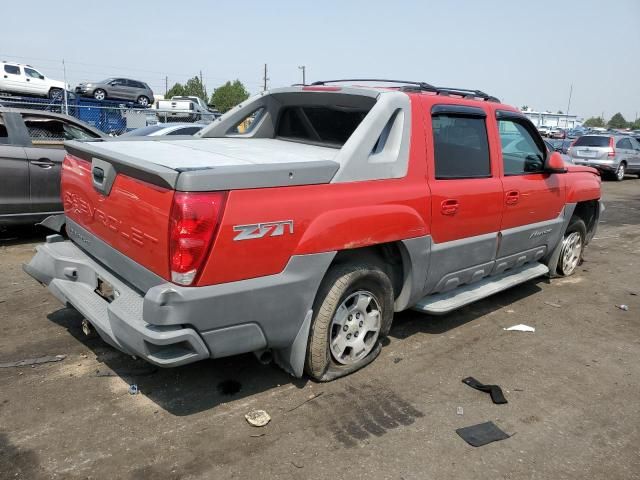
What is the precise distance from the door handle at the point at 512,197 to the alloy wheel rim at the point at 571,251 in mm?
1754

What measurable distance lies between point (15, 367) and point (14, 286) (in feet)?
6.42

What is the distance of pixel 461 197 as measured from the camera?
415cm

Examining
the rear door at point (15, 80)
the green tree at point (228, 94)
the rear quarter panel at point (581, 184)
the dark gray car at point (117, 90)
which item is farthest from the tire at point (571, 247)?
the green tree at point (228, 94)

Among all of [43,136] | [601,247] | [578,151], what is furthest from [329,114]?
[578,151]

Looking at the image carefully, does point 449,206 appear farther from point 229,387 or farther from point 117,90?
point 117,90

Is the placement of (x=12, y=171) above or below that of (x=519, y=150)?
below

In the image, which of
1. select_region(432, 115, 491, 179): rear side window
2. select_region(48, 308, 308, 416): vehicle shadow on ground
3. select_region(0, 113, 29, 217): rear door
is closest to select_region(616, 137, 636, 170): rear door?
select_region(432, 115, 491, 179): rear side window

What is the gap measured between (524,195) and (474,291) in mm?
1033

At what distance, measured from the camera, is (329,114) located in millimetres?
4473

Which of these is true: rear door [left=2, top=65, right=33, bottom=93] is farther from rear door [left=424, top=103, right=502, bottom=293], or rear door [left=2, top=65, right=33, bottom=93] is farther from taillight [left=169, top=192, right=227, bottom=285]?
taillight [left=169, top=192, right=227, bottom=285]

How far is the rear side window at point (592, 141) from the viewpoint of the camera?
19.2 meters

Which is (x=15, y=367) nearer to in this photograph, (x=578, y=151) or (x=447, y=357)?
(x=447, y=357)

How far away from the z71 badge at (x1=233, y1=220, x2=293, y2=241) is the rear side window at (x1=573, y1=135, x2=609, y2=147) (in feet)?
63.7

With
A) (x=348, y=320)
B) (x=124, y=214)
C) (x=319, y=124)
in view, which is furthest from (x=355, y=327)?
(x=319, y=124)
